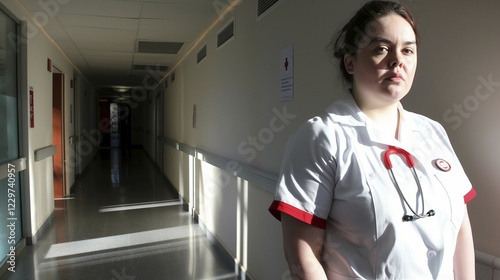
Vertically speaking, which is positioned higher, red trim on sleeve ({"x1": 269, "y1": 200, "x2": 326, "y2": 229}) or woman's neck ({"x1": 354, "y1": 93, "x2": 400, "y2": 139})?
woman's neck ({"x1": 354, "y1": 93, "x2": 400, "y2": 139})

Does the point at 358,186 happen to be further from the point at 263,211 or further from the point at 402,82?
the point at 263,211

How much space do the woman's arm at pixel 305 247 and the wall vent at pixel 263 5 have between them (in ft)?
7.30

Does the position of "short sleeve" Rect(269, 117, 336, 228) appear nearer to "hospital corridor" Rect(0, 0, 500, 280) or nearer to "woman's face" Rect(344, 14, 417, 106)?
"hospital corridor" Rect(0, 0, 500, 280)

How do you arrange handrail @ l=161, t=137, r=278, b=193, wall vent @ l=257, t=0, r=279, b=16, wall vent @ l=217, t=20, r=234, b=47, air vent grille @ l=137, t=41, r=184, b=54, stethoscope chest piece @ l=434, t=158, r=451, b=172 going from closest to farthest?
stethoscope chest piece @ l=434, t=158, r=451, b=172
handrail @ l=161, t=137, r=278, b=193
wall vent @ l=257, t=0, r=279, b=16
wall vent @ l=217, t=20, r=234, b=47
air vent grille @ l=137, t=41, r=184, b=54

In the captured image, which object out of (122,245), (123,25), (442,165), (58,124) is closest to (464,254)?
(442,165)

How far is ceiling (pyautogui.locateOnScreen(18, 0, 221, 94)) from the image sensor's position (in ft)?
13.4

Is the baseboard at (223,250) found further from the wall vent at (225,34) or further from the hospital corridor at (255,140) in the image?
the wall vent at (225,34)

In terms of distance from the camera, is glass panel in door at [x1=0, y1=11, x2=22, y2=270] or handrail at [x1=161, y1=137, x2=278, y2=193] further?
glass panel in door at [x1=0, y1=11, x2=22, y2=270]

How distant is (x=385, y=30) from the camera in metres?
1.02

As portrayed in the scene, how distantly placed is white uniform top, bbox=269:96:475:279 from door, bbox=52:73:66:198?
7.06 m

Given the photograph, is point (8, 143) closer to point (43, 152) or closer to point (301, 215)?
point (43, 152)

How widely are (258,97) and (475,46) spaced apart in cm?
202

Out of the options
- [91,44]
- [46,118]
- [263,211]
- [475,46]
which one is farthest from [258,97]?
[91,44]

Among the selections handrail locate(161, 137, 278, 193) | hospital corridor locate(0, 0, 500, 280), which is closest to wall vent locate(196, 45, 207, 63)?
hospital corridor locate(0, 0, 500, 280)
